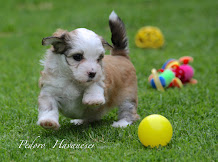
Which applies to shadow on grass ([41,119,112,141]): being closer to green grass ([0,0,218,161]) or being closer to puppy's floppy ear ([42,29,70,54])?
green grass ([0,0,218,161])

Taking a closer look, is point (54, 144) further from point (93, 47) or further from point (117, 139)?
point (93, 47)

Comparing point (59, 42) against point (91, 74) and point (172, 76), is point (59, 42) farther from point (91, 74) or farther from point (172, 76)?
point (172, 76)

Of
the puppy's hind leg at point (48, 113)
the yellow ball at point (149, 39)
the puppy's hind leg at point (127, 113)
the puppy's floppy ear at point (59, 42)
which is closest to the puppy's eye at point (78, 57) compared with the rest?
the puppy's floppy ear at point (59, 42)

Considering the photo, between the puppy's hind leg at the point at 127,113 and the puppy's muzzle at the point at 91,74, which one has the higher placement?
the puppy's muzzle at the point at 91,74

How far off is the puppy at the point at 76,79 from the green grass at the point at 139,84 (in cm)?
29

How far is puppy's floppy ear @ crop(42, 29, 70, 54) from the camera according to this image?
3832 millimetres

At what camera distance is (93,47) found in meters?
3.73

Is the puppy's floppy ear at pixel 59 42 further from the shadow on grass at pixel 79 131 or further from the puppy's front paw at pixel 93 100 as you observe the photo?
the shadow on grass at pixel 79 131

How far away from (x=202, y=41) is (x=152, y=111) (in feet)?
19.5

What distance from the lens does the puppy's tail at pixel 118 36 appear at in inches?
192

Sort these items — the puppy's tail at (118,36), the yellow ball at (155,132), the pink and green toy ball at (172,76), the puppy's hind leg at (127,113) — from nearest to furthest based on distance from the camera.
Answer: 1. the yellow ball at (155,132)
2. the puppy's hind leg at (127,113)
3. the puppy's tail at (118,36)
4. the pink and green toy ball at (172,76)

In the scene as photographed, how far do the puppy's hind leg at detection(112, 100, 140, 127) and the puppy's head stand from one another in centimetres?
105

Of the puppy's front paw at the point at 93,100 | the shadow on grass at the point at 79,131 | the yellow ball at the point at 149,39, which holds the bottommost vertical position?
the shadow on grass at the point at 79,131

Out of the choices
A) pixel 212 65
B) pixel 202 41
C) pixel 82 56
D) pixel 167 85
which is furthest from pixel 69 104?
pixel 202 41
